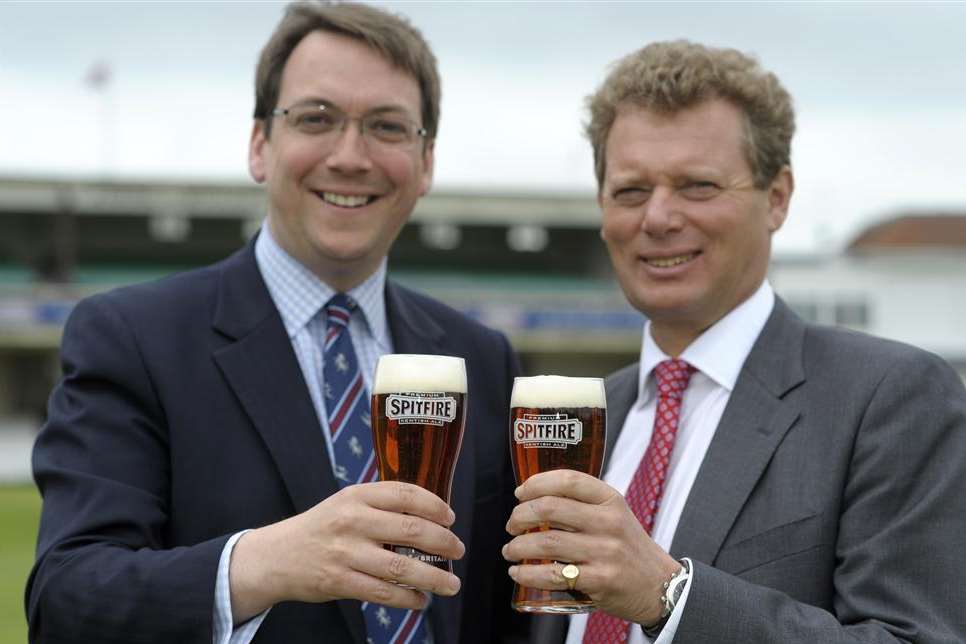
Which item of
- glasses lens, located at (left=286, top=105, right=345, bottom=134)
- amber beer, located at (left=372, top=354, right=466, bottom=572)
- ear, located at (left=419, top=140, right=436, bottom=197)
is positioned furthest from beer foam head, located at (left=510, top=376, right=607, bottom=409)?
ear, located at (left=419, top=140, right=436, bottom=197)

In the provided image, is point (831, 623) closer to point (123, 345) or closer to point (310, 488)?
point (310, 488)

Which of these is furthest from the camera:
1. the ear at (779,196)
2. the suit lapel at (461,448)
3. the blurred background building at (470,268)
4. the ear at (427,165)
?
the blurred background building at (470,268)

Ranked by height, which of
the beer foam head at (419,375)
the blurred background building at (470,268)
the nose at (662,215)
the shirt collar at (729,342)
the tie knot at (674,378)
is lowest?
the blurred background building at (470,268)

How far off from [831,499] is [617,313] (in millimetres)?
40771

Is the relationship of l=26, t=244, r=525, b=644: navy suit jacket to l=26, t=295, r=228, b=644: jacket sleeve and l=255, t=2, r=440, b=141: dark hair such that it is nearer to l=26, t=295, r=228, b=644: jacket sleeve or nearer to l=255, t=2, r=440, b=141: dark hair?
l=26, t=295, r=228, b=644: jacket sleeve

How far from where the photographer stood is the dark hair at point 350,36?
11.8 ft

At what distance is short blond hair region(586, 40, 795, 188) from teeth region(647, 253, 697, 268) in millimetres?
306

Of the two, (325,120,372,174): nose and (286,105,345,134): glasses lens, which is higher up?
(286,105,345,134): glasses lens

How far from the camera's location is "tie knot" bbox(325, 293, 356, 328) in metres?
3.62

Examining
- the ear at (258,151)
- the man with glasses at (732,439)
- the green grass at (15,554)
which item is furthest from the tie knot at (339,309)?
the green grass at (15,554)

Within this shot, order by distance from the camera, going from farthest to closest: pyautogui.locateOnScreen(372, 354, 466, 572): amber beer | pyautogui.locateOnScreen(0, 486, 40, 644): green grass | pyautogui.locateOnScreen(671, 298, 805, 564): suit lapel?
pyautogui.locateOnScreen(0, 486, 40, 644): green grass < pyautogui.locateOnScreen(671, 298, 805, 564): suit lapel < pyautogui.locateOnScreen(372, 354, 466, 572): amber beer

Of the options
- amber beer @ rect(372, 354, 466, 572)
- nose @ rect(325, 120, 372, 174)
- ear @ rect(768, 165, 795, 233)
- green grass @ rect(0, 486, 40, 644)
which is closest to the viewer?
amber beer @ rect(372, 354, 466, 572)

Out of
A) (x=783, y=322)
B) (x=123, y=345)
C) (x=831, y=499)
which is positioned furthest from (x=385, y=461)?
(x=783, y=322)

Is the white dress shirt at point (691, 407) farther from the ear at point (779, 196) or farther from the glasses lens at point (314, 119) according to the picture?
the glasses lens at point (314, 119)
